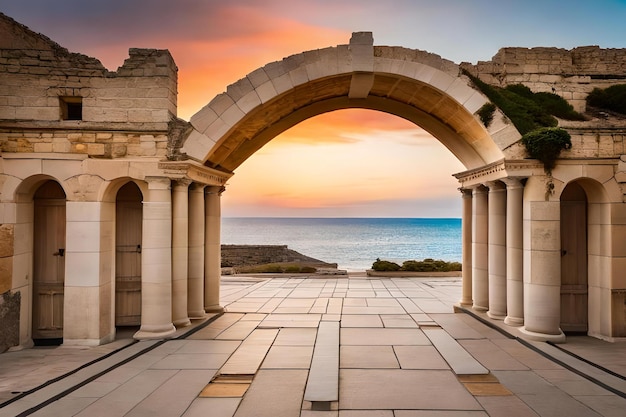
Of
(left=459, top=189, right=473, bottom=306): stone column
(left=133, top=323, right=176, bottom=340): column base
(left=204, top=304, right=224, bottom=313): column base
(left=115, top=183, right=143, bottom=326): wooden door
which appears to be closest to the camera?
(left=133, top=323, right=176, bottom=340): column base

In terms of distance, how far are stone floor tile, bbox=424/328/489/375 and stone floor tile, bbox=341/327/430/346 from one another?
27cm

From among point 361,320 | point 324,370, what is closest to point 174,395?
point 324,370

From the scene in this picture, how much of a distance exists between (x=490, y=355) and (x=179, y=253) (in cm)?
751

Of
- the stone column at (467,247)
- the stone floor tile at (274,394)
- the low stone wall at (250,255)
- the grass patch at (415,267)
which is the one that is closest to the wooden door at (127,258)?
the stone floor tile at (274,394)

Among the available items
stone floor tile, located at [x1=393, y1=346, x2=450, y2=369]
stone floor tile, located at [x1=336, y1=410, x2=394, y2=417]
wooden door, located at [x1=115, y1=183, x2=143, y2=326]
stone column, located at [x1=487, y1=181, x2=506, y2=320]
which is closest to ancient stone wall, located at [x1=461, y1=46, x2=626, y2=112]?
stone column, located at [x1=487, y1=181, x2=506, y2=320]

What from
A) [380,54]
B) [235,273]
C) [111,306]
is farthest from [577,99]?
[235,273]

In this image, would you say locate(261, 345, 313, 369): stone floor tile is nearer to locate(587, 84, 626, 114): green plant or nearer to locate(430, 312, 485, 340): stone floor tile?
locate(430, 312, 485, 340): stone floor tile

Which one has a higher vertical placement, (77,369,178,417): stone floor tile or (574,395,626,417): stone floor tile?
(574,395,626,417): stone floor tile

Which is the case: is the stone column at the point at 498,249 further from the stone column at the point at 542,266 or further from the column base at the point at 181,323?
the column base at the point at 181,323

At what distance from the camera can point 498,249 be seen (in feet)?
36.5

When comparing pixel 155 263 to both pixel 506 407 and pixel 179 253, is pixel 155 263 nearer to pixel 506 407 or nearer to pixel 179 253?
pixel 179 253

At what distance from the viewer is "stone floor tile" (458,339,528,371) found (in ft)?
25.7

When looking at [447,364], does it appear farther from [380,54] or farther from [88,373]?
[380,54]

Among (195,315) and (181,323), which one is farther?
(195,315)
